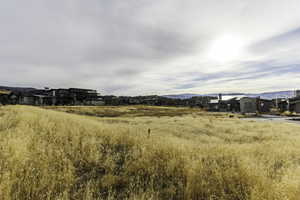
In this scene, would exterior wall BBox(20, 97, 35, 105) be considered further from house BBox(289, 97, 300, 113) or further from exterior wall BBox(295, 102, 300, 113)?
exterior wall BBox(295, 102, 300, 113)

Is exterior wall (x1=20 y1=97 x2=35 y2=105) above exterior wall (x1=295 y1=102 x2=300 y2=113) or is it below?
above

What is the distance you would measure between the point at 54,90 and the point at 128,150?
222ft

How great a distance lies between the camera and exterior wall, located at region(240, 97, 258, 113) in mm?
47688

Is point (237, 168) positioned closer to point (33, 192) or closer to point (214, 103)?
point (33, 192)

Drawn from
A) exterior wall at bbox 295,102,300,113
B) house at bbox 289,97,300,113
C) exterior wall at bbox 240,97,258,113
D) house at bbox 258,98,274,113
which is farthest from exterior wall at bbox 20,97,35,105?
exterior wall at bbox 295,102,300,113

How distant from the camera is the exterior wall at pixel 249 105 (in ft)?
156

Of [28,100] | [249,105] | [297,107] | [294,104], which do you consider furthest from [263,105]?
[28,100]

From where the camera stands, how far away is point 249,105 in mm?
48312

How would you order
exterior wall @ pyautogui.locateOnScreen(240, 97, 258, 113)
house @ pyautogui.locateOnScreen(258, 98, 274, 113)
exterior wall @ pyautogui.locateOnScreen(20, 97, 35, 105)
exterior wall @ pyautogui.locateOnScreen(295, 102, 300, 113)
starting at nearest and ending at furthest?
exterior wall @ pyautogui.locateOnScreen(295, 102, 300, 113), exterior wall @ pyautogui.locateOnScreen(240, 97, 258, 113), house @ pyautogui.locateOnScreen(258, 98, 274, 113), exterior wall @ pyautogui.locateOnScreen(20, 97, 35, 105)

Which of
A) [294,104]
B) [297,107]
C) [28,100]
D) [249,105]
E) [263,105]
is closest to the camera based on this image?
[297,107]

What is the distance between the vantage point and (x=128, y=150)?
498 centimetres

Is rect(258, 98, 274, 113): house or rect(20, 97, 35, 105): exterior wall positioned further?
rect(20, 97, 35, 105): exterior wall

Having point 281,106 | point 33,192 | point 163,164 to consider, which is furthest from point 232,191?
point 281,106

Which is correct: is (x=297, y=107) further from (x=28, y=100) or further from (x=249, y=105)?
(x=28, y=100)
